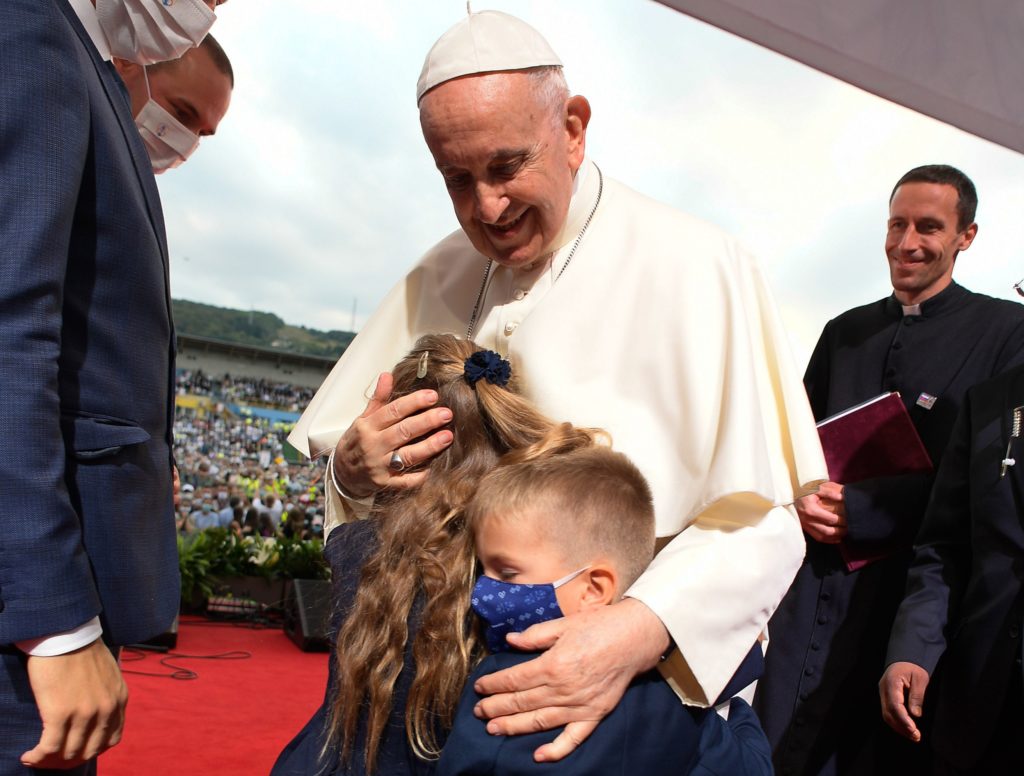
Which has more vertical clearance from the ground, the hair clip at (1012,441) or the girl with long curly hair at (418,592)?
the hair clip at (1012,441)

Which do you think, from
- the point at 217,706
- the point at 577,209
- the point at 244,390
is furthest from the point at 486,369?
the point at 244,390

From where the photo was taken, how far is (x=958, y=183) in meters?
3.12

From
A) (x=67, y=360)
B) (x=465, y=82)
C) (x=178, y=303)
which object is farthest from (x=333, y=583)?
(x=178, y=303)

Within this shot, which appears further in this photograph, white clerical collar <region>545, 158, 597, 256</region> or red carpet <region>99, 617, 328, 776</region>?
red carpet <region>99, 617, 328, 776</region>

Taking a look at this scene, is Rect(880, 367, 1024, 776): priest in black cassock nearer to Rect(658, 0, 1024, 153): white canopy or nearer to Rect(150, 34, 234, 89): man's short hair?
Rect(658, 0, 1024, 153): white canopy

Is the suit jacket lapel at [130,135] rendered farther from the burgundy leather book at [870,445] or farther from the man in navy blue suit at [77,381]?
the burgundy leather book at [870,445]

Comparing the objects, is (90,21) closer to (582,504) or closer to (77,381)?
(77,381)

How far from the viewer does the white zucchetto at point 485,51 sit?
175 centimetres

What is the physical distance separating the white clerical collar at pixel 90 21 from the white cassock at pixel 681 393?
3.00 feet

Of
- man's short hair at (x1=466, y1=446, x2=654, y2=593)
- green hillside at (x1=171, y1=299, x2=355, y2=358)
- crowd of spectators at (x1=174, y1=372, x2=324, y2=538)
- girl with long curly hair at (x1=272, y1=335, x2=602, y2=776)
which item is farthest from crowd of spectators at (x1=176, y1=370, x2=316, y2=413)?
man's short hair at (x1=466, y1=446, x2=654, y2=593)

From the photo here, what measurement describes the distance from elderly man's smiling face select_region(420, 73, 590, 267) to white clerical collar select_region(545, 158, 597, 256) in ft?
0.53

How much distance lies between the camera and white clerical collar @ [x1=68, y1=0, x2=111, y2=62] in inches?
62.9

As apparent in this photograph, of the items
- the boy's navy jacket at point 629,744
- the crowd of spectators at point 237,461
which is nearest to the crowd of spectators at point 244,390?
the crowd of spectators at point 237,461

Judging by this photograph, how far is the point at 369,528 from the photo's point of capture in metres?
1.70
